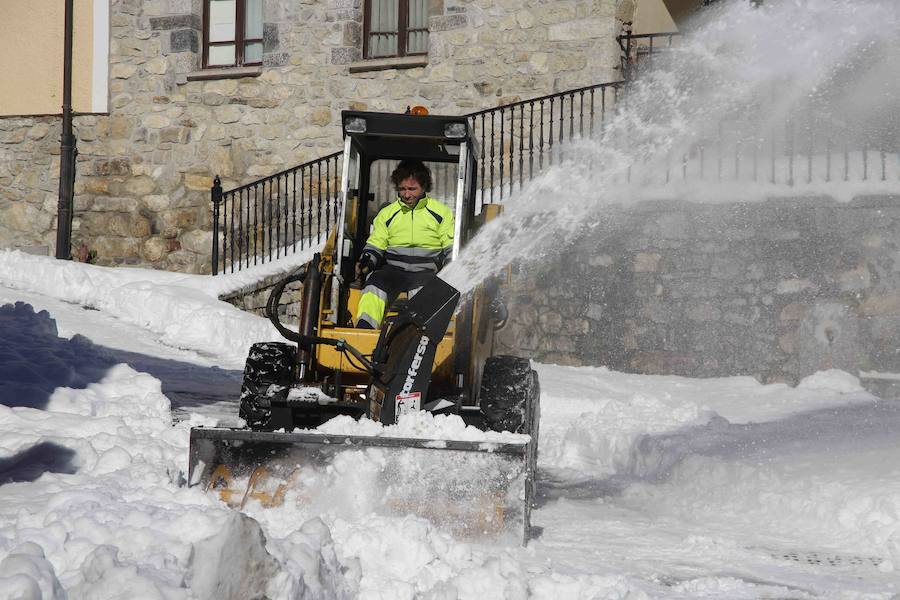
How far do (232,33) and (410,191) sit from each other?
12.0 meters

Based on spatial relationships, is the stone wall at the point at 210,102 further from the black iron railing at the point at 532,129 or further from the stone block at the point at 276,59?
the black iron railing at the point at 532,129

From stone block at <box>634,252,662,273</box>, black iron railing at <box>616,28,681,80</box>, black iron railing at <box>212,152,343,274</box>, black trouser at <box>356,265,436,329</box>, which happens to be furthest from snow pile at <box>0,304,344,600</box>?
black iron railing at <box>616,28,681,80</box>

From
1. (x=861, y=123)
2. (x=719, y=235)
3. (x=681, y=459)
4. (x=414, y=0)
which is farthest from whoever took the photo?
(x=414, y=0)

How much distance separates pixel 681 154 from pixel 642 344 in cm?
262

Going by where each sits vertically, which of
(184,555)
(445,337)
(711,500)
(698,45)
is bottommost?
(711,500)

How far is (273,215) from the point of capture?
17.3 meters

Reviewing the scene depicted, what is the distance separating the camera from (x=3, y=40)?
1923 centimetres

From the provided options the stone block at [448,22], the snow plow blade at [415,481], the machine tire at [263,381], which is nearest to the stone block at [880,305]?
the stone block at [448,22]

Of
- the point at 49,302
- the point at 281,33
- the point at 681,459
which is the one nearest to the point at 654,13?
the point at 281,33

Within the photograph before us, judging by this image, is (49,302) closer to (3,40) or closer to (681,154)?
(3,40)

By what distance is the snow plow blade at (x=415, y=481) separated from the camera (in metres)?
5.63

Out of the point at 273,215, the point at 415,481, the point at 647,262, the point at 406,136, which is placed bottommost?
the point at 415,481

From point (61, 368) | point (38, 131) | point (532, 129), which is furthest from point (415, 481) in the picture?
point (38, 131)

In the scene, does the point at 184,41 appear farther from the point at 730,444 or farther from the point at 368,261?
the point at 730,444
